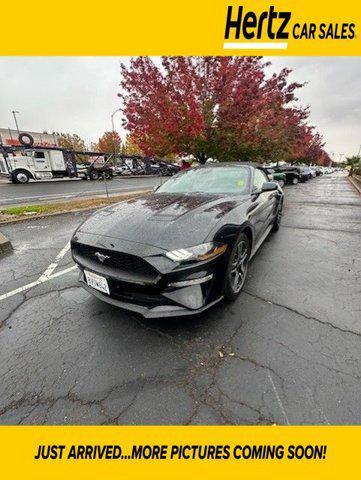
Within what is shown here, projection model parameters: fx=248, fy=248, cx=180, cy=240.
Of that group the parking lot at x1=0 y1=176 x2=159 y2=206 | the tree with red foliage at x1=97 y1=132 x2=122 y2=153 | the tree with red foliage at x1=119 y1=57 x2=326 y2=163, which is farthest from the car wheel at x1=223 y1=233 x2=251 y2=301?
the tree with red foliage at x1=97 y1=132 x2=122 y2=153

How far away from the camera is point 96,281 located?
2.35 metres

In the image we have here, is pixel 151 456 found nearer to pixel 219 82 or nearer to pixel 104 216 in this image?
pixel 104 216

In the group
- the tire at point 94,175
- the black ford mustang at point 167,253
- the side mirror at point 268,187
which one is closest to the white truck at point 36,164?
the tire at point 94,175

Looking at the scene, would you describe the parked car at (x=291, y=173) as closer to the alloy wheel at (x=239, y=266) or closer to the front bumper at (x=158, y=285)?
the alloy wheel at (x=239, y=266)

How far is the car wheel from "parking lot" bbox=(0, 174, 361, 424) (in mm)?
162

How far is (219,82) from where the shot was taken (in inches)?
312

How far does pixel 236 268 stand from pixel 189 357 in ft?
3.68

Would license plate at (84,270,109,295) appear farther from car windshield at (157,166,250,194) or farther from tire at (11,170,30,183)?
tire at (11,170,30,183)

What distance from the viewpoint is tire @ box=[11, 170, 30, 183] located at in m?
19.4

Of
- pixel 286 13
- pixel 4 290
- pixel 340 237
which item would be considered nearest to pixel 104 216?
pixel 4 290

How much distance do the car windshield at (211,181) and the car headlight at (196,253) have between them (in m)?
1.41

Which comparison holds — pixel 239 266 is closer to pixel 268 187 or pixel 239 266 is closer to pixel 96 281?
pixel 268 187

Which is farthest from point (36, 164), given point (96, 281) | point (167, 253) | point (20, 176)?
point (167, 253)

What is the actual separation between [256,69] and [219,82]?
1.67m
